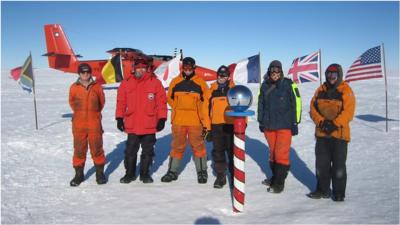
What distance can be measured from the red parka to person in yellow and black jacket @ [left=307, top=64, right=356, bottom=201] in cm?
255

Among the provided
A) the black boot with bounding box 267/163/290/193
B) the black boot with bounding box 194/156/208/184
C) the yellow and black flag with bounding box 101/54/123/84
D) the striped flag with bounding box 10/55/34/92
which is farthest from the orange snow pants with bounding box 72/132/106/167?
the striped flag with bounding box 10/55/34/92

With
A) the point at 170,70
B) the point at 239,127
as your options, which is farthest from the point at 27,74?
the point at 239,127

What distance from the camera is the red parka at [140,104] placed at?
5.91 metres

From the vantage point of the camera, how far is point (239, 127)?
4.25 m

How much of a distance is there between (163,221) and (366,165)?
449 cm

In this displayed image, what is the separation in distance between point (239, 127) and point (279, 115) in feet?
3.74

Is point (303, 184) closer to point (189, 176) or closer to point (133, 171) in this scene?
point (189, 176)

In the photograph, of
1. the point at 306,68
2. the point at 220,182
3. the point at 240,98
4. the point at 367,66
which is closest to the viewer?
the point at 240,98

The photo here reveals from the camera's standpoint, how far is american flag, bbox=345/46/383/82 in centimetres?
1015

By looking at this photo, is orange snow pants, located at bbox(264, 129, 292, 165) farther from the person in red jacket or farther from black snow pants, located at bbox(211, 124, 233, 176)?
the person in red jacket

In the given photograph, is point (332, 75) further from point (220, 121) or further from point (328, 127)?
point (220, 121)

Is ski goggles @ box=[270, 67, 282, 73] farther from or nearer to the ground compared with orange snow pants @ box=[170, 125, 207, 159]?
farther from the ground

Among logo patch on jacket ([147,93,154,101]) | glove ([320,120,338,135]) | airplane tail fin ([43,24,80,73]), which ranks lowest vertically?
glove ([320,120,338,135])

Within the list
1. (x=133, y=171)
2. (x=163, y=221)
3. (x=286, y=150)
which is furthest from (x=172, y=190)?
(x=286, y=150)
